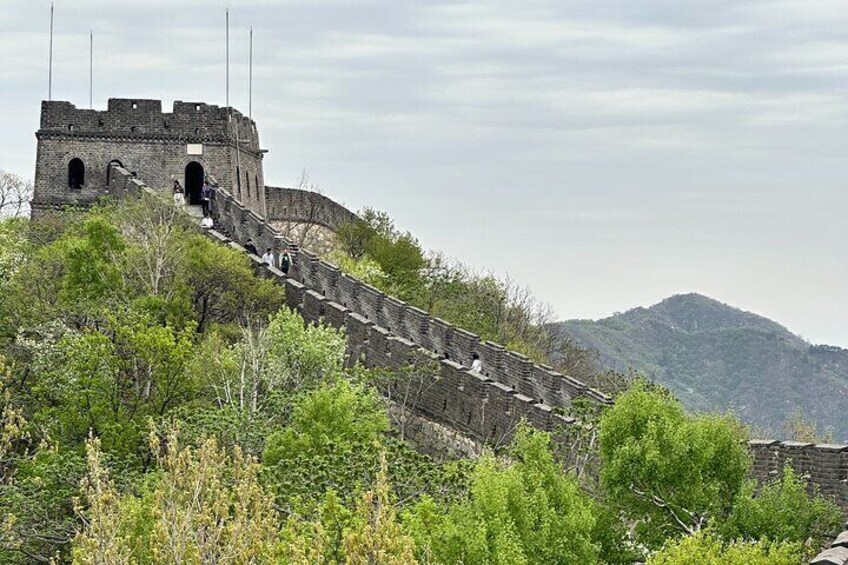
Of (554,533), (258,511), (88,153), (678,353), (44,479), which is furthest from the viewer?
(678,353)

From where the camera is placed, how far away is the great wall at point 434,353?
31.2 m

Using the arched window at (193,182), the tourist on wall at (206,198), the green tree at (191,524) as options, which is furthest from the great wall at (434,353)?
the green tree at (191,524)

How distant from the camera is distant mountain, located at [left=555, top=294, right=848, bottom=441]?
131625 millimetres

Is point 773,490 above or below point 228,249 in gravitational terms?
below

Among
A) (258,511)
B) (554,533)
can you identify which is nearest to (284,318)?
(554,533)

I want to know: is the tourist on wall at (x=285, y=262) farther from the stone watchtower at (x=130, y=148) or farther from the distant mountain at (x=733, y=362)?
the distant mountain at (x=733, y=362)

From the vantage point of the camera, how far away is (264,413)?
122 ft

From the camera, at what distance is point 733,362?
492 feet

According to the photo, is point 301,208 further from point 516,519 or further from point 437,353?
point 516,519

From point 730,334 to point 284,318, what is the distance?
120m

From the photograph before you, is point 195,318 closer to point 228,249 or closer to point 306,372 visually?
point 228,249

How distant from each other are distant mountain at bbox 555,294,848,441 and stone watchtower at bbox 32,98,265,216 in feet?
204

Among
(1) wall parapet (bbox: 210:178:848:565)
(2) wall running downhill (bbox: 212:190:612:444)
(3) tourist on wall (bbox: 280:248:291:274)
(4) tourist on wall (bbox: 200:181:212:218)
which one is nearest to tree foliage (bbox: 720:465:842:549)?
(1) wall parapet (bbox: 210:178:848:565)

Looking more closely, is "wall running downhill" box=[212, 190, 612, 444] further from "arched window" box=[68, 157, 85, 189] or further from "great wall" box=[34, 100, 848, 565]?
"arched window" box=[68, 157, 85, 189]
